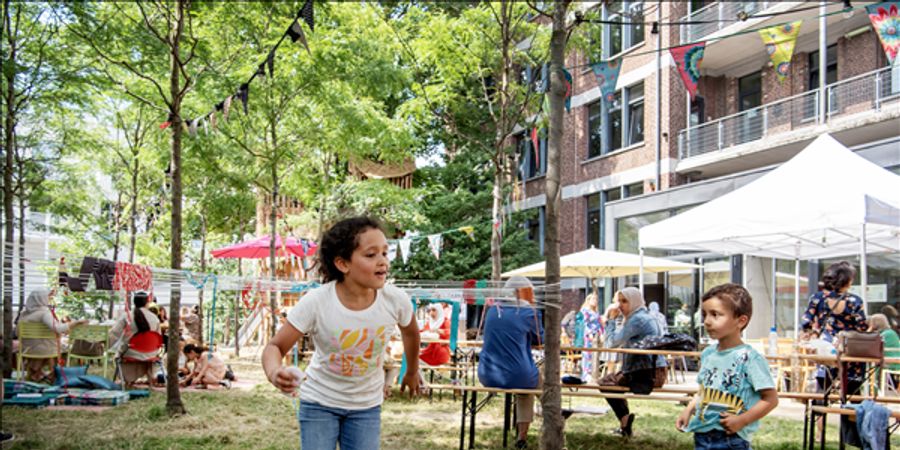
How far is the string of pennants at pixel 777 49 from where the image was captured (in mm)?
9500

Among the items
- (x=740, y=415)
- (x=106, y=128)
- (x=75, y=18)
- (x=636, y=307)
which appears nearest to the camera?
(x=740, y=415)

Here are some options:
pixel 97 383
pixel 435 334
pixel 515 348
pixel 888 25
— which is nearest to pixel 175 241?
pixel 97 383

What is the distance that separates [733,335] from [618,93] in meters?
20.9

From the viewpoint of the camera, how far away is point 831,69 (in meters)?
18.7

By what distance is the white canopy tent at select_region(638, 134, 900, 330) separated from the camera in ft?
27.5

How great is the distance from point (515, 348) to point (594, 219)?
18.6 metres

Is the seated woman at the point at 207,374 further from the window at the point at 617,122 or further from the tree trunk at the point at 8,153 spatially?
the window at the point at 617,122

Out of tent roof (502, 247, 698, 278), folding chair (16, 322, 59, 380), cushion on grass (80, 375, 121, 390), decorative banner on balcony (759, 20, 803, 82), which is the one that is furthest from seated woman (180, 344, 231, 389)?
decorative banner on balcony (759, 20, 803, 82)

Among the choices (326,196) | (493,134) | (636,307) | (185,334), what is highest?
(493,134)

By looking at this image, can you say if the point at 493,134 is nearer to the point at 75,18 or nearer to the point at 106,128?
the point at 106,128

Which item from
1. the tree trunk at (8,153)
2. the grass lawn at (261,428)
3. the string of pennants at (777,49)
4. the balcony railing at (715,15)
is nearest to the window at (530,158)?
the balcony railing at (715,15)

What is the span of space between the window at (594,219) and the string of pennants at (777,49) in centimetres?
1164

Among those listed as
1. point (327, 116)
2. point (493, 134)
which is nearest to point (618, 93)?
point (493, 134)

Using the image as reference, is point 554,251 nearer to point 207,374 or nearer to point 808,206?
point 808,206
